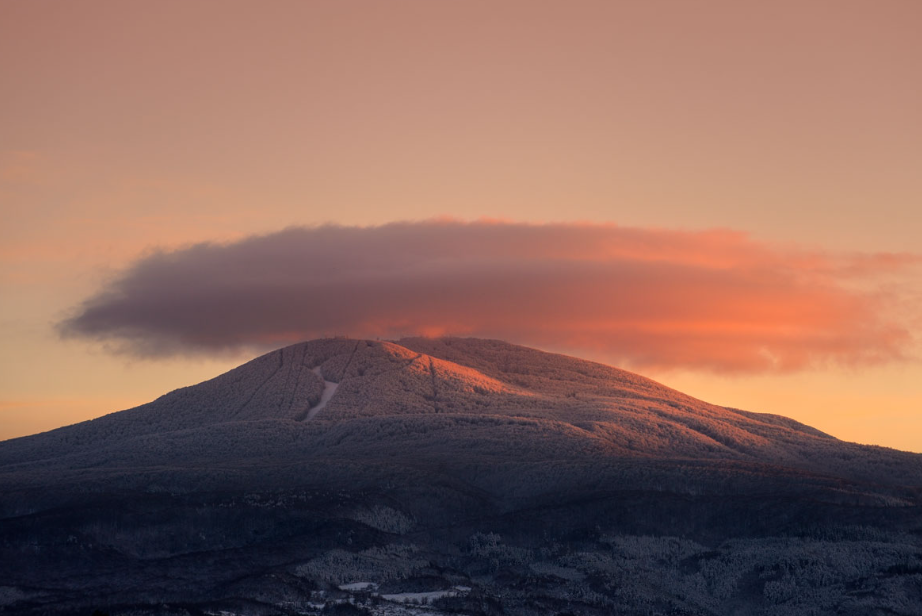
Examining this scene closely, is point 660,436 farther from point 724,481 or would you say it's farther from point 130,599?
point 130,599

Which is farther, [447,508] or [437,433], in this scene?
[437,433]

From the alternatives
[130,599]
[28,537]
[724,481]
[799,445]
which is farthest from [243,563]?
[799,445]

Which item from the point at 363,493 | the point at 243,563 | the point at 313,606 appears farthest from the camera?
the point at 363,493

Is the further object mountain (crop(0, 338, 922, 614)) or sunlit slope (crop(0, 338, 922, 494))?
sunlit slope (crop(0, 338, 922, 494))

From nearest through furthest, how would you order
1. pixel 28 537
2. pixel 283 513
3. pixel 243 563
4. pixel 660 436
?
pixel 243 563, pixel 28 537, pixel 283 513, pixel 660 436
